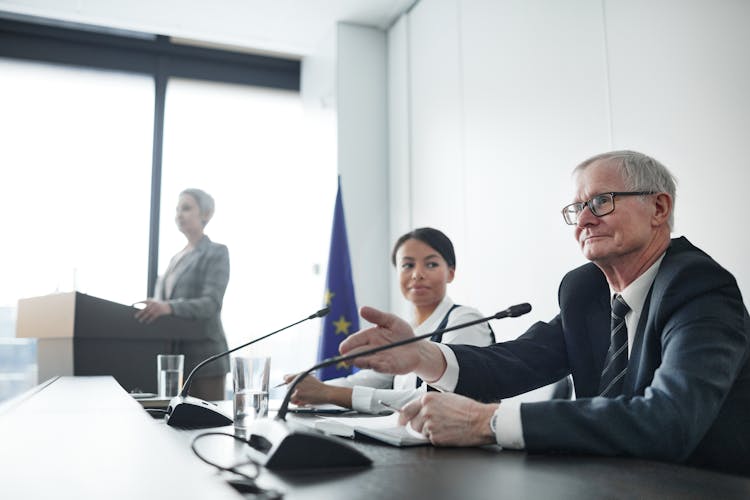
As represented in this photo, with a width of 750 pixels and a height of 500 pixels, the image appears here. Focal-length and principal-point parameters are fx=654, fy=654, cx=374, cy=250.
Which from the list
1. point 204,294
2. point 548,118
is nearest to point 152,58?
point 204,294

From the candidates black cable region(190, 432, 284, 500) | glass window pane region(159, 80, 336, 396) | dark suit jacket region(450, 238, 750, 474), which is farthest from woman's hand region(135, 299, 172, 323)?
black cable region(190, 432, 284, 500)

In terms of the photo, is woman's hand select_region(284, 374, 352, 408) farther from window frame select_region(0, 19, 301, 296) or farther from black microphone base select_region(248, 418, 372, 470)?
window frame select_region(0, 19, 301, 296)

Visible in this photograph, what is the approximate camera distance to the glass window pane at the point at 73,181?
5023 mm

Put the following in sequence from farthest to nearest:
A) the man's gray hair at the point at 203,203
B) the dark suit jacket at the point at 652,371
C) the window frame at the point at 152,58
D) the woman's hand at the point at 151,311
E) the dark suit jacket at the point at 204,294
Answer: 1. the window frame at the point at 152,58
2. the man's gray hair at the point at 203,203
3. the dark suit jacket at the point at 204,294
4. the woman's hand at the point at 151,311
5. the dark suit jacket at the point at 652,371

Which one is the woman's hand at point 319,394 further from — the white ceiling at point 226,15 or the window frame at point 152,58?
the white ceiling at point 226,15

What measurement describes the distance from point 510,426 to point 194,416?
0.73 metres

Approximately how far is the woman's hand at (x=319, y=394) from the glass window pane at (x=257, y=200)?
340cm

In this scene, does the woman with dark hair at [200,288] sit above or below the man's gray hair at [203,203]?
below

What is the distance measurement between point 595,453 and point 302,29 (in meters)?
5.04

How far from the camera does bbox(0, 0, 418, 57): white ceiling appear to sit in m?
5.04

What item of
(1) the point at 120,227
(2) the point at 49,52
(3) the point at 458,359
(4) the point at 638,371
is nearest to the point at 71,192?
(1) the point at 120,227

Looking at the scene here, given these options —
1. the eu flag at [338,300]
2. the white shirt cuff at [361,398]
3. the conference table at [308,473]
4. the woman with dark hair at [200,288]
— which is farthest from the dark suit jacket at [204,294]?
the conference table at [308,473]

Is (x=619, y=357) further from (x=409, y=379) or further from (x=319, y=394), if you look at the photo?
(x=409, y=379)

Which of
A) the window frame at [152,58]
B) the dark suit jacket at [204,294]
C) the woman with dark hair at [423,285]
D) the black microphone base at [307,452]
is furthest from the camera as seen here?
the window frame at [152,58]
